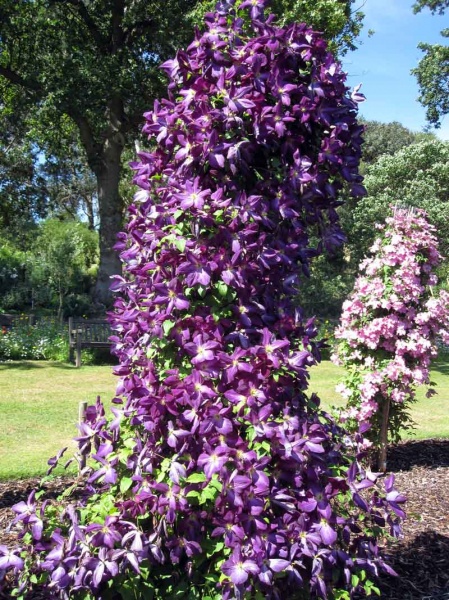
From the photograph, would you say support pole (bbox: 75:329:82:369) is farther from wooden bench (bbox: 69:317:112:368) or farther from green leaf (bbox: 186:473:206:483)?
green leaf (bbox: 186:473:206:483)

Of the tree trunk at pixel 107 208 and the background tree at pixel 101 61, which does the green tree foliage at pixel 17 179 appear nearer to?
the background tree at pixel 101 61

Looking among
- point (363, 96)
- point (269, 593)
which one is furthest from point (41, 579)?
Answer: point (363, 96)

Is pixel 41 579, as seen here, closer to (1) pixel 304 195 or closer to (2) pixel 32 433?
(1) pixel 304 195

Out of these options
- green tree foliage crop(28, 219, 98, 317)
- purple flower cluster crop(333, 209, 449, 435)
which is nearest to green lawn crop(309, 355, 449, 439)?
purple flower cluster crop(333, 209, 449, 435)

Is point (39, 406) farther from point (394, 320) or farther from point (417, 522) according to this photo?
point (417, 522)

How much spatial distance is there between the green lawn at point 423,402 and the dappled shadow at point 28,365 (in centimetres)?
550

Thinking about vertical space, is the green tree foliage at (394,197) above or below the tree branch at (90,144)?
below

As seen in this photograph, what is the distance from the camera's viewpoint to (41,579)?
2541 millimetres

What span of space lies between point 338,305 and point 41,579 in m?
20.9

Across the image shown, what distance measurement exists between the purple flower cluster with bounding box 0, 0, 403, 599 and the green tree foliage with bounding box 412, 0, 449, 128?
69.6 ft

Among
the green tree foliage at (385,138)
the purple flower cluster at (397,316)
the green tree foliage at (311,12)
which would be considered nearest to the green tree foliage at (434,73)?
the green tree foliage at (311,12)

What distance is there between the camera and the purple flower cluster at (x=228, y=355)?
7.30 feet

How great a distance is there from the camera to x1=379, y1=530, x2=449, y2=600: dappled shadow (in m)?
3.39

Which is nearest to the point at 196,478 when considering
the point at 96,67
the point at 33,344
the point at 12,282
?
the point at 33,344
